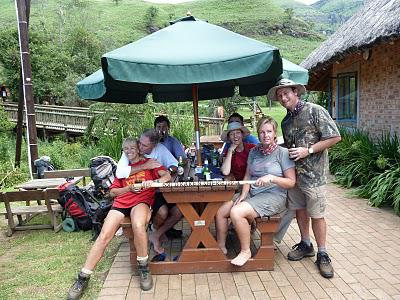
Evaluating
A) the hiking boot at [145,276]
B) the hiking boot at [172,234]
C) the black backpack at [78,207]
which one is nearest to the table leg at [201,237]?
the hiking boot at [145,276]

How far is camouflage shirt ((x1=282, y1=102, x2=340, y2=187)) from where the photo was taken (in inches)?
126

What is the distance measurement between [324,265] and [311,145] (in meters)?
1.08

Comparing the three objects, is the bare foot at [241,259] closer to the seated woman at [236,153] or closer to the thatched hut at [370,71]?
the seated woman at [236,153]

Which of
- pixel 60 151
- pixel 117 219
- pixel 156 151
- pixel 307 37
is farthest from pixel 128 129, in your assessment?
pixel 307 37

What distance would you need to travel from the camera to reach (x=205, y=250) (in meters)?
3.37

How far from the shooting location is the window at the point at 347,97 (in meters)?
9.07

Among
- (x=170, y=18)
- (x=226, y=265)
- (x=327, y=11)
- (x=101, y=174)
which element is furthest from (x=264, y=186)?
(x=327, y=11)

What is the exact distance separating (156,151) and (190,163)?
1047 mm

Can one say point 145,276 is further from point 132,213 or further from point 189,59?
point 189,59

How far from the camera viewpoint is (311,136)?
325 centimetres

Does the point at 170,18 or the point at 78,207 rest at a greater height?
the point at 170,18

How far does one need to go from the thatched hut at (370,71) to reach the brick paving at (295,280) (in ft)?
12.2

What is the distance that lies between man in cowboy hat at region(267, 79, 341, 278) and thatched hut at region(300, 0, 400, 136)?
3.53 meters

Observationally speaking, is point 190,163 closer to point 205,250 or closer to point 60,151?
point 205,250
